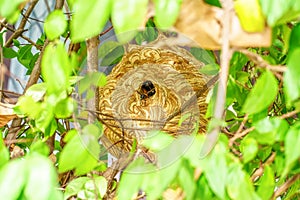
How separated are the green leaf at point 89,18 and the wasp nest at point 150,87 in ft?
1.91

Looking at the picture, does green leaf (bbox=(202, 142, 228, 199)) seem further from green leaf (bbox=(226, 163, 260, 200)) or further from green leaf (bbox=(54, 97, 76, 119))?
green leaf (bbox=(54, 97, 76, 119))

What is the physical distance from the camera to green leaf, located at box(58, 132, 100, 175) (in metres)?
0.56

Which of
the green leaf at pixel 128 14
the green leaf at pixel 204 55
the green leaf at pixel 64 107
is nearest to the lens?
the green leaf at pixel 128 14

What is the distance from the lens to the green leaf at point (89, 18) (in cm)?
43

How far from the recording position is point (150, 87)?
1.13m

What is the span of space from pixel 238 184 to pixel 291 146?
6cm

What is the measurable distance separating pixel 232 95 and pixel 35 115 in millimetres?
263

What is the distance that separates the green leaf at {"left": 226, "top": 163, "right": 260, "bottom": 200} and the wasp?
584mm

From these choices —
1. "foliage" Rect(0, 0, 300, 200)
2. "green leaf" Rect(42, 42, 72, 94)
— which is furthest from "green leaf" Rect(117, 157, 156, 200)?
"green leaf" Rect(42, 42, 72, 94)

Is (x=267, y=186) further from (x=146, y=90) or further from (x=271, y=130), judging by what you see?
(x=146, y=90)

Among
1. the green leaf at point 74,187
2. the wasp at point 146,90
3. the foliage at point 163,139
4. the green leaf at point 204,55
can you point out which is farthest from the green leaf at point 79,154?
the wasp at point 146,90

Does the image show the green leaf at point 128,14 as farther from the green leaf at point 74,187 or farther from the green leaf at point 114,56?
the green leaf at point 114,56

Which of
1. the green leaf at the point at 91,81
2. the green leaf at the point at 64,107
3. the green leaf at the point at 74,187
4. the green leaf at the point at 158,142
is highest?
the green leaf at the point at 91,81

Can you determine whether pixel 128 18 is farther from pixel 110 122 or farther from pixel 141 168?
pixel 110 122
